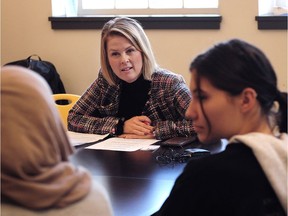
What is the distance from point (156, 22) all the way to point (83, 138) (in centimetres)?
158

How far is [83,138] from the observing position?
2768mm

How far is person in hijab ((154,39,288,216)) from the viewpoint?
128 cm

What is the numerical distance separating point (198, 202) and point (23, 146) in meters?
0.49

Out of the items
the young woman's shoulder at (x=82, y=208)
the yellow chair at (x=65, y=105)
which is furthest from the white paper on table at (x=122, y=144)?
the young woman's shoulder at (x=82, y=208)

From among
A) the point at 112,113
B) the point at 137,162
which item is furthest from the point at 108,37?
the point at 137,162

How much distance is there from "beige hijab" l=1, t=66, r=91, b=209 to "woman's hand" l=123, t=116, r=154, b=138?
160 cm

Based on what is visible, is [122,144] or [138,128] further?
[138,128]

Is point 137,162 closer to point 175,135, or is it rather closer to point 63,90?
point 175,135

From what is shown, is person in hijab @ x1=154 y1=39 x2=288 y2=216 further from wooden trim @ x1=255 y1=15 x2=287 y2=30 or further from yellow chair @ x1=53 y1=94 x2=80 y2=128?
wooden trim @ x1=255 y1=15 x2=287 y2=30

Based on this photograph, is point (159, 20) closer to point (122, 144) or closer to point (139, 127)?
point (139, 127)

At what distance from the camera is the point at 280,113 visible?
57.9 inches

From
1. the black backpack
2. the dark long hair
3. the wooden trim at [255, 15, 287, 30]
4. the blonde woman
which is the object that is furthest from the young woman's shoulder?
the black backpack

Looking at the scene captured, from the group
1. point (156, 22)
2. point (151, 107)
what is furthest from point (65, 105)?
point (156, 22)

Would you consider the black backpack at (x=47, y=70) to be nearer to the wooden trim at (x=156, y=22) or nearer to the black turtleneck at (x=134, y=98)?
the wooden trim at (x=156, y=22)
